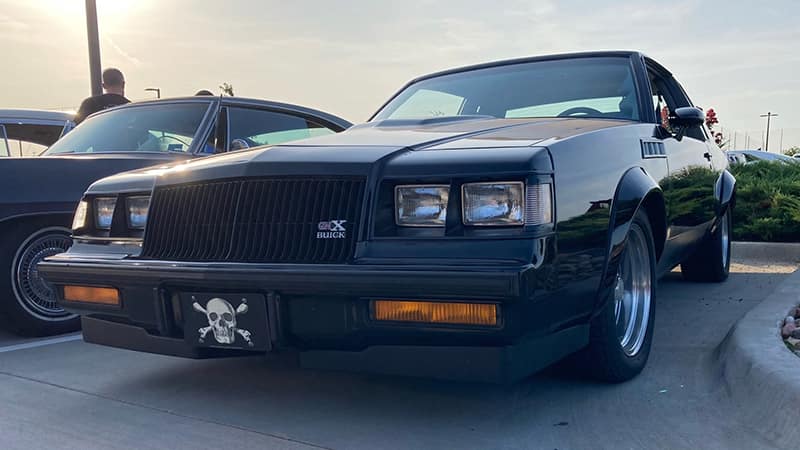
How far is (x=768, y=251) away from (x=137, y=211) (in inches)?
228

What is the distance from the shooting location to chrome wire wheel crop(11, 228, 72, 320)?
418cm

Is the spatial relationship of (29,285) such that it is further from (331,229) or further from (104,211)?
(331,229)

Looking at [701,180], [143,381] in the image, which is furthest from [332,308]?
[701,180]

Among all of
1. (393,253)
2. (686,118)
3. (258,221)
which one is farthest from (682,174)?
(258,221)

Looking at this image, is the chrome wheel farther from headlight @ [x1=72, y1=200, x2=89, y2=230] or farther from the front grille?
headlight @ [x1=72, y1=200, x2=89, y2=230]

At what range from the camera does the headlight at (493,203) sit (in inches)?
90.9

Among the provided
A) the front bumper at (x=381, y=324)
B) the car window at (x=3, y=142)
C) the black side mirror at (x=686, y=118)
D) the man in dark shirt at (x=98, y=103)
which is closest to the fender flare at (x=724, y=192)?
the black side mirror at (x=686, y=118)

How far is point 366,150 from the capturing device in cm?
263

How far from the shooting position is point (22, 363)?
3717mm

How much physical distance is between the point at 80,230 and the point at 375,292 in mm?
1644

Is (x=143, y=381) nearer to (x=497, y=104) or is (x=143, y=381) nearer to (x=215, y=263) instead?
(x=215, y=263)

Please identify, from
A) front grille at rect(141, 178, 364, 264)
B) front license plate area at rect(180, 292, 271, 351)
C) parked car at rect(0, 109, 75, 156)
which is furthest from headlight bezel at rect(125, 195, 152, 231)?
parked car at rect(0, 109, 75, 156)

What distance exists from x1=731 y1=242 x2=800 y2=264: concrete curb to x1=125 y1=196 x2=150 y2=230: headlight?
5.60 meters

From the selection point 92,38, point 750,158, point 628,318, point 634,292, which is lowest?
point 750,158
